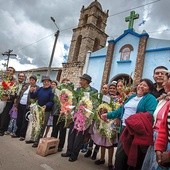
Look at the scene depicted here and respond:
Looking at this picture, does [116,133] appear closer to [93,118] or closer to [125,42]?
[93,118]

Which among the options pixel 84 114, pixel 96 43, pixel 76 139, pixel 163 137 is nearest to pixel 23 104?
pixel 76 139

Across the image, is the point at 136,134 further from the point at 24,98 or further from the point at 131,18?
the point at 131,18

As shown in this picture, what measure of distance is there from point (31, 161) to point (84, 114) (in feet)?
4.32

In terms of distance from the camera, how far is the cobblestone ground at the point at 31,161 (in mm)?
3816

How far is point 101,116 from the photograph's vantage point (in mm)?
4297

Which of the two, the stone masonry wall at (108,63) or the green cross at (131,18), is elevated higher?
the green cross at (131,18)

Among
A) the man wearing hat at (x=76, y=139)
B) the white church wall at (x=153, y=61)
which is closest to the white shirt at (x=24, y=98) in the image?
the man wearing hat at (x=76, y=139)

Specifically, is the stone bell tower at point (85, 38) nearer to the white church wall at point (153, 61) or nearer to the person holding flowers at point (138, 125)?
the white church wall at point (153, 61)

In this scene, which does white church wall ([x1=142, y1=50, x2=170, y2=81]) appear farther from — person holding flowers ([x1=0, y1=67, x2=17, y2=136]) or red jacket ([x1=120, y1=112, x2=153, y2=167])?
red jacket ([x1=120, y1=112, x2=153, y2=167])

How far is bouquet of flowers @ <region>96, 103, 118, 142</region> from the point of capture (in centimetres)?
431

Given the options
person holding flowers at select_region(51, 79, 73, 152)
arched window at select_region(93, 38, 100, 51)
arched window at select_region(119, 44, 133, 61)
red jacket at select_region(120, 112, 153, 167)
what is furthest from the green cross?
red jacket at select_region(120, 112, 153, 167)

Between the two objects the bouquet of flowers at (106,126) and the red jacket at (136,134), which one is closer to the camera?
the red jacket at (136,134)

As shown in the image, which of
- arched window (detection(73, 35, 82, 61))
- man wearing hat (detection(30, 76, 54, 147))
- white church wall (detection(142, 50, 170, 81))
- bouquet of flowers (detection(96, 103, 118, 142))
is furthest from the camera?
arched window (detection(73, 35, 82, 61))

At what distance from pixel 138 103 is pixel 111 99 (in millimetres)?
1335
